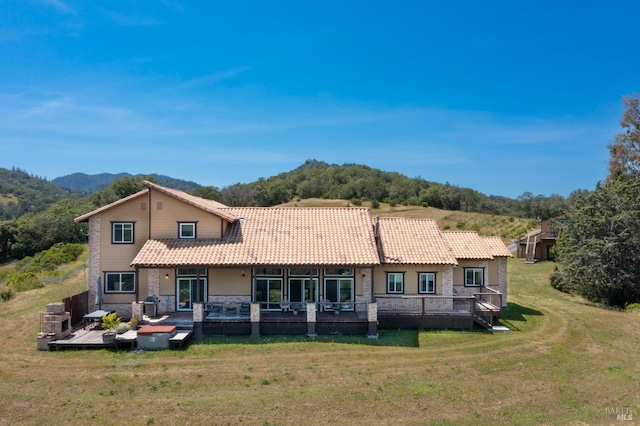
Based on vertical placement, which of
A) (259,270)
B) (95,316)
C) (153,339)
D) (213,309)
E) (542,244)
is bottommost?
(153,339)

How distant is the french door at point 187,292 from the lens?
2038 cm

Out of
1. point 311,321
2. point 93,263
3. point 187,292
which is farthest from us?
point 93,263

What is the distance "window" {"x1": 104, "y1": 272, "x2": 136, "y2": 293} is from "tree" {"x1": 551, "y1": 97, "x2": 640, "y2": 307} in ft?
90.9

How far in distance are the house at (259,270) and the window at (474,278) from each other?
1.03 m

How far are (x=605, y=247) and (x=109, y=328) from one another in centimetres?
2878

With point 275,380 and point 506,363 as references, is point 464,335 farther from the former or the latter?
point 275,380

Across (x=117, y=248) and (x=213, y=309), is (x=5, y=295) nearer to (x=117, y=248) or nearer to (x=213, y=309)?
(x=117, y=248)

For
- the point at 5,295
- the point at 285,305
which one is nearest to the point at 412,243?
the point at 285,305

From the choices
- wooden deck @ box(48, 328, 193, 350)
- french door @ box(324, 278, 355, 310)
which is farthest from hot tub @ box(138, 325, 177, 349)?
french door @ box(324, 278, 355, 310)

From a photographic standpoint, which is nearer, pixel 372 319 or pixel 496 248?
pixel 372 319

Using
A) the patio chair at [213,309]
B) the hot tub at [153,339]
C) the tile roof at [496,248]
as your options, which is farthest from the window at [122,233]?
the tile roof at [496,248]

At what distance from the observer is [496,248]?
2372 cm

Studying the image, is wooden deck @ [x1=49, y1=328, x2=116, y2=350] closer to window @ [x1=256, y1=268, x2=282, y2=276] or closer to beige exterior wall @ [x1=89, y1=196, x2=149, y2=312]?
beige exterior wall @ [x1=89, y1=196, x2=149, y2=312]

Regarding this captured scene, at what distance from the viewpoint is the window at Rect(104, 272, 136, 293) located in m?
20.9
